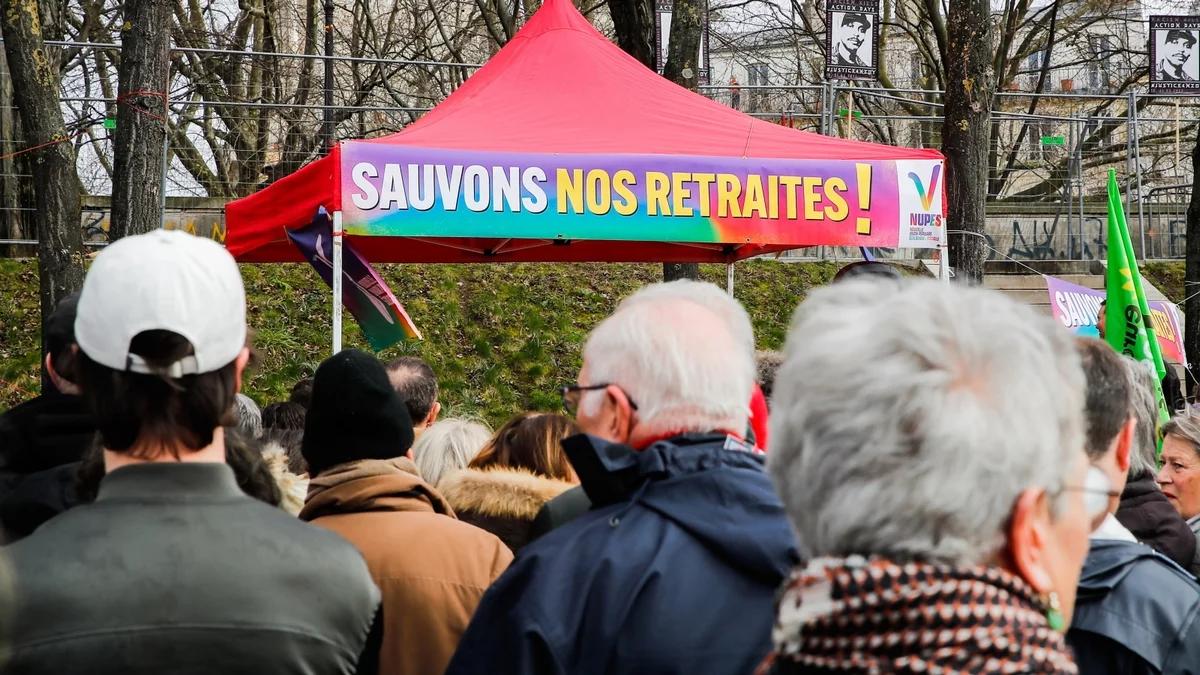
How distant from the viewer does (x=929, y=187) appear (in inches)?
264

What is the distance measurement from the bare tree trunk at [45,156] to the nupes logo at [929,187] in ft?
16.0

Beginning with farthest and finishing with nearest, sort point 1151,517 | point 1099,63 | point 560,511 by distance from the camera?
1. point 1099,63
2. point 1151,517
3. point 560,511

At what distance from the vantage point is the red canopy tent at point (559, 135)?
20.1 ft

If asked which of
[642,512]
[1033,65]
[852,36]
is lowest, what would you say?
[642,512]

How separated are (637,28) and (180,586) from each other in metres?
8.09

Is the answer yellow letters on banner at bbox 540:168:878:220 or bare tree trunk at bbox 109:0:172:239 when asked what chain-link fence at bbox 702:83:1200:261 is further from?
bare tree trunk at bbox 109:0:172:239

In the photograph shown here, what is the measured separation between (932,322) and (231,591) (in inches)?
42.8

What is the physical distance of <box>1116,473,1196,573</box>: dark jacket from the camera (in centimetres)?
328

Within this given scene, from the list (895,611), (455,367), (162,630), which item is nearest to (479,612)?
(162,630)

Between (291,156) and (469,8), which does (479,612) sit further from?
(469,8)

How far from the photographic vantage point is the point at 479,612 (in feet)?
6.72

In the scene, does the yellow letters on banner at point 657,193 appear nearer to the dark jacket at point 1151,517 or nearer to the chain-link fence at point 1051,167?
the dark jacket at point 1151,517

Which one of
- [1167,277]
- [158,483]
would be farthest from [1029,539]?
[1167,277]

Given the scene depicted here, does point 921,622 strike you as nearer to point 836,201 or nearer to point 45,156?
point 836,201
